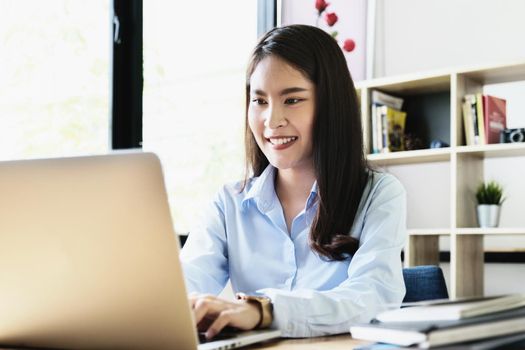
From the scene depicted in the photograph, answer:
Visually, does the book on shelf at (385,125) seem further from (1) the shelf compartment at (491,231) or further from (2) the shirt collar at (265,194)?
(2) the shirt collar at (265,194)

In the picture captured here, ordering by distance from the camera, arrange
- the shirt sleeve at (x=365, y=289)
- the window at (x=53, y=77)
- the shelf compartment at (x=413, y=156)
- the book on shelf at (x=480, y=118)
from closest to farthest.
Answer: the shirt sleeve at (x=365, y=289), the window at (x=53, y=77), the book on shelf at (x=480, y=118), the shelf compartment at (x=413, y=156)

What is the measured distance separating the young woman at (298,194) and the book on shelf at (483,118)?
1.58m

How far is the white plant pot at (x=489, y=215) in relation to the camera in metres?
3.08

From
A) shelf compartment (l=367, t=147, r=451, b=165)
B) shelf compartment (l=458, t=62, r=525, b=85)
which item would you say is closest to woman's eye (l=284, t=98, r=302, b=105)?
shelf compartment (l=367, t=147, r=451, b=165)

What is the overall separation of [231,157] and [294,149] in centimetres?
187

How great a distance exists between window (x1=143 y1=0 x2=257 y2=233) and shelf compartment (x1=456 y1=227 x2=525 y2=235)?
3.48ft

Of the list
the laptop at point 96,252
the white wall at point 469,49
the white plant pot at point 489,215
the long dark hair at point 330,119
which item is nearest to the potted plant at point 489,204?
the white plant pot at point 489,215

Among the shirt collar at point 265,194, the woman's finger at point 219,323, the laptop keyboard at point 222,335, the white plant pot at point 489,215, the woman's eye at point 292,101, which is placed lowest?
the laptop keyboard at point 222,335

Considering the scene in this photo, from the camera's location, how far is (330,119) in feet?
5.41

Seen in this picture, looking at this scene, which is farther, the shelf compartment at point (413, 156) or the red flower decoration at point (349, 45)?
the red flower decoration at point (349, 45)

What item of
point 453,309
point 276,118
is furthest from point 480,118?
point 453,309

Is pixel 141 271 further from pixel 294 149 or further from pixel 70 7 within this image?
pixel 70 7

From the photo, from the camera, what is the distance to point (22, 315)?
987 millimetres

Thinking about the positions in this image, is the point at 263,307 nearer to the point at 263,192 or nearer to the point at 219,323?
the point at 219,323
